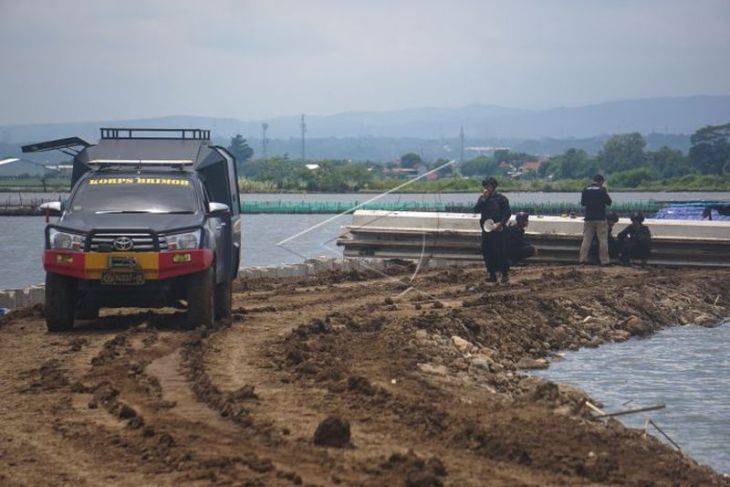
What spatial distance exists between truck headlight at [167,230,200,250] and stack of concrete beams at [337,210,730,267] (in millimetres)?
11893

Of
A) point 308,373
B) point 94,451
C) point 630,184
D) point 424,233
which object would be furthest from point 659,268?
point 630,184

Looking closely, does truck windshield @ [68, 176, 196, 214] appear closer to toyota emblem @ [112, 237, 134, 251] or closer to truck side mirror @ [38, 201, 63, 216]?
truck side mirror @ [38, 201, 63, 216]

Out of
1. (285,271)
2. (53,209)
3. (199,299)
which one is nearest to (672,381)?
(199,299)

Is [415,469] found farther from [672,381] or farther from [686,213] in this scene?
[686,213]

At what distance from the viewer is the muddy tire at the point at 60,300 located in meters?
18.1

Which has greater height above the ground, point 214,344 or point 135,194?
point 135,194

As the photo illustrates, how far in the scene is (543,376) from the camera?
1895 cm

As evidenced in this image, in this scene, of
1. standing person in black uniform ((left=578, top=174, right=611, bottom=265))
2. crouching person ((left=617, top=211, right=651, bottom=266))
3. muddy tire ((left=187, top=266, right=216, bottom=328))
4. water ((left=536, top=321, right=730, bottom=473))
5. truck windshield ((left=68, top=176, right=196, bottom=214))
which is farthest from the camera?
crouching person ((left=617, top=211, right=651, bottom=266))

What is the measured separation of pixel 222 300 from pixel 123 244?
2.05 meters

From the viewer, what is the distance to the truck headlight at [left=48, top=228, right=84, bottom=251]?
18.0 m

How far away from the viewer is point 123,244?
17.9 metres

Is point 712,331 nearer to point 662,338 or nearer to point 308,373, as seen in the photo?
point 662,338

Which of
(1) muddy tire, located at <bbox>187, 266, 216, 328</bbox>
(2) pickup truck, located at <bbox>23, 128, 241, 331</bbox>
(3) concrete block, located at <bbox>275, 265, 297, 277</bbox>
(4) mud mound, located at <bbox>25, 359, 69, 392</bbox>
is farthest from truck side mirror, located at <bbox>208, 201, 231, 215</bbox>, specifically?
(3) concrete block, located at <bbox>275, 265, 297, 277</bbox>

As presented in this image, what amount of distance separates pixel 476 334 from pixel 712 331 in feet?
22.4
